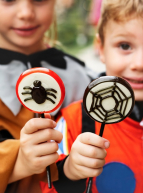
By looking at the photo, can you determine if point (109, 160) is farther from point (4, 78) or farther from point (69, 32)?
point (69, 32)

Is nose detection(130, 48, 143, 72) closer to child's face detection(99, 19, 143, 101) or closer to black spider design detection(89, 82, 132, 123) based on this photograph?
child's face detection(99, 19, 143, 101)

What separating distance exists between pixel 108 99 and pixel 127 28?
239 millimetres

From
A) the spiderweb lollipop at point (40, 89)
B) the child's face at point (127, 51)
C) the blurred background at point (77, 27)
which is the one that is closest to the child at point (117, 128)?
the child's face at point (127, 51)

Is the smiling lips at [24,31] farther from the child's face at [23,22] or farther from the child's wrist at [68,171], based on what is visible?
the child's wrist at [68,171]

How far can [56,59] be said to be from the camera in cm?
82

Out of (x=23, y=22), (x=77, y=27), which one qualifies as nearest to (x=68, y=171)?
(x=23, y=22)

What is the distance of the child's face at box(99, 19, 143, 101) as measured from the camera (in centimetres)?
63

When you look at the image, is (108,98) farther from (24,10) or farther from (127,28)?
(24,10)

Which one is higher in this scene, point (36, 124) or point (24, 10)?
point (24, 10)

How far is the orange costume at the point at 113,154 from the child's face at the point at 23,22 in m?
0.22

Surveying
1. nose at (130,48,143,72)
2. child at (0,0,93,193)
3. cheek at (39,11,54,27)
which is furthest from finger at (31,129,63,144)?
cheek at (39,11,54,27)

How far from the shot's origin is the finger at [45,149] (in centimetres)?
53

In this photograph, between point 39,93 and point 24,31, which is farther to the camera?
point 24,31

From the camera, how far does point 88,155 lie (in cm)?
53
